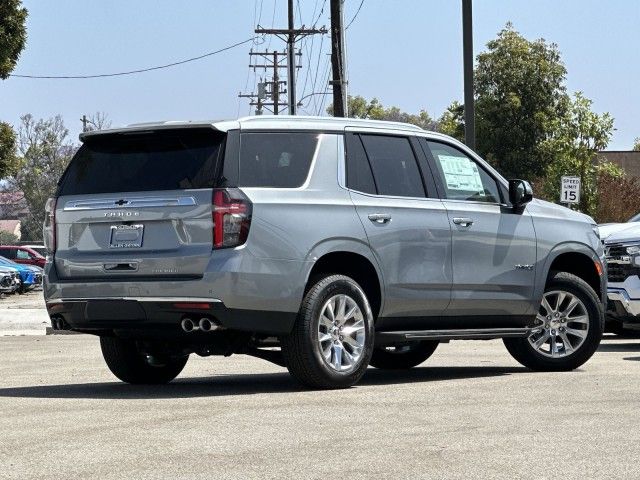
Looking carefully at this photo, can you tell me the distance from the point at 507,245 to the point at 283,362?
7.61ft

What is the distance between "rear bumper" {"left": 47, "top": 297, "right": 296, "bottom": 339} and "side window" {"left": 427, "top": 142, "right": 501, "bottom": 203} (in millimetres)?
2222

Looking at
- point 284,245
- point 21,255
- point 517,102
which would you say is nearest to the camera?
point 284,245

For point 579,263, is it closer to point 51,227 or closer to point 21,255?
point 51,227

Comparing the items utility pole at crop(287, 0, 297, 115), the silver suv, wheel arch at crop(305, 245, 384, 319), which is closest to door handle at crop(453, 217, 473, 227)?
the silver suv

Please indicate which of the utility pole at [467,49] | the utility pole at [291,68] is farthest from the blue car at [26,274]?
the utility pole at [467,49]

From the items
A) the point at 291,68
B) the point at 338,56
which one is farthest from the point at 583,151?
the point at 338,56

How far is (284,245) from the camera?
10.9 m

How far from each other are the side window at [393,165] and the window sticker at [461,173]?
363mm

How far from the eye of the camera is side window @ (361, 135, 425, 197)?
11883 mm

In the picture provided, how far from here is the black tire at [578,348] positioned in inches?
511

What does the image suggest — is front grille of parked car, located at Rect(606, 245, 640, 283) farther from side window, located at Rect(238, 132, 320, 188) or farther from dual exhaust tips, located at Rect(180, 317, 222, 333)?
dual exhaust tips, located at Rect(180, 317, 222, 333)

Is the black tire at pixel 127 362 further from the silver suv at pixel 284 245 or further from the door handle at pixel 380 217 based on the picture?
the door handle at pixel 380 217

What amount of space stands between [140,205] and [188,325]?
3.05ft

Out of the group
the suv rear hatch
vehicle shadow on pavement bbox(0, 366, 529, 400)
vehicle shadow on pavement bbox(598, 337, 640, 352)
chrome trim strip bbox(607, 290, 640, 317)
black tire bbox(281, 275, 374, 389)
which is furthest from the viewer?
vehicle shadow on pavement bbox(598, 337, 640, 352)
